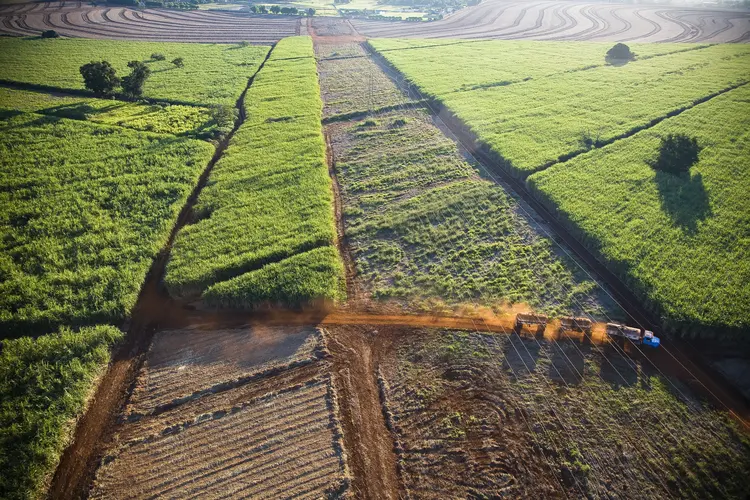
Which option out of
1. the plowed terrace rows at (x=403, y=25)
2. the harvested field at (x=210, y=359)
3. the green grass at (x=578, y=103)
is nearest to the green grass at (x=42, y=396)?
the harvested field at (x=210, y=359)

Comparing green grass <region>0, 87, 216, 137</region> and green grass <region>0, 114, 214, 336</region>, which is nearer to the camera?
green grass <region>0, 114, 214, 336</region>

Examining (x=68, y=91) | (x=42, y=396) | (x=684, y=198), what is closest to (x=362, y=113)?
(x=684, y=198)

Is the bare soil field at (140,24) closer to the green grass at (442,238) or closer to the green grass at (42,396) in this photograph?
the green grass at (442,238)

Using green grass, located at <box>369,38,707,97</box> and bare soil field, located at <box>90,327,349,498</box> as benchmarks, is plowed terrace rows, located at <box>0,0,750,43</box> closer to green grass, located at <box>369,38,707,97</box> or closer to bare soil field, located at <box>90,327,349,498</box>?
green grass, located at <box>369,38,707,97</box>

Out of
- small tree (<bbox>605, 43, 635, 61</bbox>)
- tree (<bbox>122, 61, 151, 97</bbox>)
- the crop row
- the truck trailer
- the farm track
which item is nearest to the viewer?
the farm track

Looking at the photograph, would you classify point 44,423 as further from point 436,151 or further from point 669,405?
point 436,151

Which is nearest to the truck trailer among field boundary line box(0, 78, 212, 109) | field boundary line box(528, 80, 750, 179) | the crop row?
field boundary line box(528, 80, 750, 179)

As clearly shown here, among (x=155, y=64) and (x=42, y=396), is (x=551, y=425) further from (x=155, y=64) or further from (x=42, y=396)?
(x=155, y=64)
